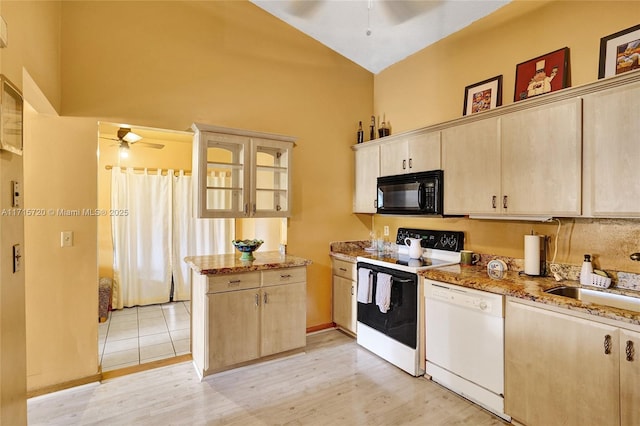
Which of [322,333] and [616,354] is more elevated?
[616,354]

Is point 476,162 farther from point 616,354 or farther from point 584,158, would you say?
point 616,354

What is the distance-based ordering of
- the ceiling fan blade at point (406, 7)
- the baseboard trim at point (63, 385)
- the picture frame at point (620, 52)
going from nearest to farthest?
the picture frame at point (620, 52), the baseboard trim at point (63, 385), the ceiling fan blade at point (406, 7)

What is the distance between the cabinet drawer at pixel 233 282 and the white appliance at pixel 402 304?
1.07m

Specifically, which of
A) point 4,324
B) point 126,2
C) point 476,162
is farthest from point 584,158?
point 126,2

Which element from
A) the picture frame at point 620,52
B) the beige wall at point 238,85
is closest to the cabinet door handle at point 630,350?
the picture frame at point 620,52

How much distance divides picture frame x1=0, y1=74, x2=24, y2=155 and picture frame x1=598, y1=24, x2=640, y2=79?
3470 millimetres

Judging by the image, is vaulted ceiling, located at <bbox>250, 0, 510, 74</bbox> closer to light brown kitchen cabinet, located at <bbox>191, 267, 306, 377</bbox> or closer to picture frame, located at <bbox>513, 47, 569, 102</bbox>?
picture frame, located at <bbox>513, 47, 569, 102</bbox>

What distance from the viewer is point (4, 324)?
1411 mm

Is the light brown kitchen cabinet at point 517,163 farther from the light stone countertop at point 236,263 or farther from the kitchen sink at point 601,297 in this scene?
the light stone countertop at point 236,263

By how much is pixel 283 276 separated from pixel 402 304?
112 centimetres

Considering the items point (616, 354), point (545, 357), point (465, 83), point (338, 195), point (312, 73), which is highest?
point (312, 73)

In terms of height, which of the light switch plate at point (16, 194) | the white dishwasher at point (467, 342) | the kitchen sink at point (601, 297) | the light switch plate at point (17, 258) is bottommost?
the white dishwasher at point (467, 342)

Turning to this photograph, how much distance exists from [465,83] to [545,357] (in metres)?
2.50

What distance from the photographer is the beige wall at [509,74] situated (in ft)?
7.13
